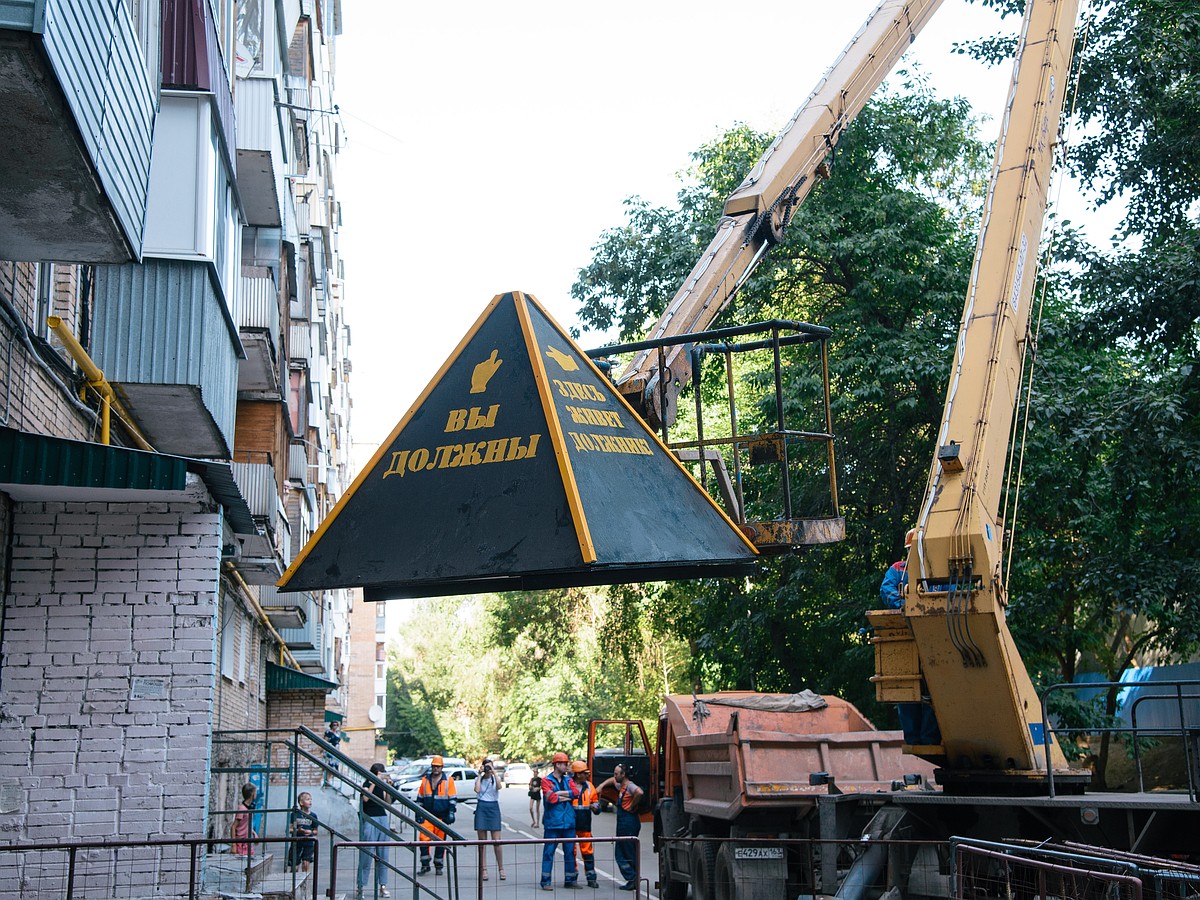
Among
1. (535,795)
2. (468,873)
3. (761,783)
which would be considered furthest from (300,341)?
(761,783)

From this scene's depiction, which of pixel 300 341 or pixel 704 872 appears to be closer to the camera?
pixel 704 872

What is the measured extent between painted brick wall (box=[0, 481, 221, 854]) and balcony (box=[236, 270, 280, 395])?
295 inches

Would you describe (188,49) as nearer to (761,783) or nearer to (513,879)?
(761,783)

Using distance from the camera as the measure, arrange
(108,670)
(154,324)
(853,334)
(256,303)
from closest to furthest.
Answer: (108,670) → (154,324) → (256,303) → (853,334)

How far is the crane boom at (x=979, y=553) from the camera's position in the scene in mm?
10047

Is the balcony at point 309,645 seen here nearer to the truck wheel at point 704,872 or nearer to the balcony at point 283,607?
the balcony at point 283,607

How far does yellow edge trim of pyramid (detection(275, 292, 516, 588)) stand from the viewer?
225 inches

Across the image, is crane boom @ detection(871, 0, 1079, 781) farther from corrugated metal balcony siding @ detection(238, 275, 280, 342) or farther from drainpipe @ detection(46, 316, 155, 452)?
corrugated metal balcony siding @ detection(238, 275, 280, 342)

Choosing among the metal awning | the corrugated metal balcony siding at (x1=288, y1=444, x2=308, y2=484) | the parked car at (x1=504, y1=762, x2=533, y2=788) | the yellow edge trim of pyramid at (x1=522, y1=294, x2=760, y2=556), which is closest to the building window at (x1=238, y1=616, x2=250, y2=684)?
the corrugated metal balcony siding at (x1=288, y1=444, x2=308, y2=484)

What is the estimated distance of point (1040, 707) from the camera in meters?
10.6

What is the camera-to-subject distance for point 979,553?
1002cm

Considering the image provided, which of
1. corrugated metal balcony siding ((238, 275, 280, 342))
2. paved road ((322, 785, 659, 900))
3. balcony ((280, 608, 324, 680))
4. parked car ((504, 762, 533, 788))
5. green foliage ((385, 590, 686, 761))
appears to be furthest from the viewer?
parked car ((504, 762, 533, 788))

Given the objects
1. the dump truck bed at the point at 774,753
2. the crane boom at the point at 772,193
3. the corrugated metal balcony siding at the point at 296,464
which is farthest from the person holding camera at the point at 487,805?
the corrugated metal balcony siding at the point at 296,464

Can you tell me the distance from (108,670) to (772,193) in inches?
316
